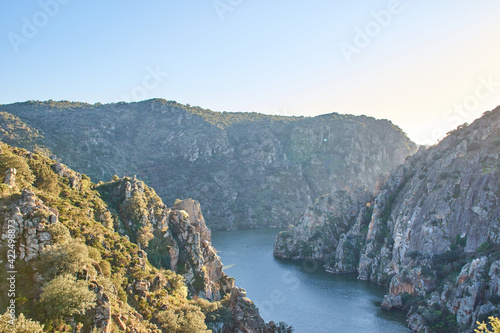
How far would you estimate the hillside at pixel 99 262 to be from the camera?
97.8 ft

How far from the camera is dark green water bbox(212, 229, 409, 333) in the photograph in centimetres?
Answer: 6388

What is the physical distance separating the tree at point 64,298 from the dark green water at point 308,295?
130ft

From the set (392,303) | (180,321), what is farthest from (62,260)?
(392,303)

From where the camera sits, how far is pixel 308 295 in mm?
80000

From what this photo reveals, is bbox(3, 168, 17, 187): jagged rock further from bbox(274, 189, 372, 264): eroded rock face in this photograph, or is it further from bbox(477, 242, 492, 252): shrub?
bbox(274, 189, 372, 264): eroded rock face

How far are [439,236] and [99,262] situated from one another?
64490mm

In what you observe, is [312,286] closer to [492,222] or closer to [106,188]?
[492,222]

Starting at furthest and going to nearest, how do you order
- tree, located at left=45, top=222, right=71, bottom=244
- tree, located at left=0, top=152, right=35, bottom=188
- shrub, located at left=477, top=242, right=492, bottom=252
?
shrub, located at left=477, top=242, right=492, bottom=252
tree, located at left=0, top=152, right=35, bottom=188
tree, located at left=45, top=222, right=71, bottom=244

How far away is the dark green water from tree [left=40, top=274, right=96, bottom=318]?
39.6 m

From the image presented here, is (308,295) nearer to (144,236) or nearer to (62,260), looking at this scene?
(144,236)

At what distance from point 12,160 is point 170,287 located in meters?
23.7

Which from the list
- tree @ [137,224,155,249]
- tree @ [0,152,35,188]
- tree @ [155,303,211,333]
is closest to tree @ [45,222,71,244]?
tree @ [0,152,35,188]

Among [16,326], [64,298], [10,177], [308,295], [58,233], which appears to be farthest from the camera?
[308,295]

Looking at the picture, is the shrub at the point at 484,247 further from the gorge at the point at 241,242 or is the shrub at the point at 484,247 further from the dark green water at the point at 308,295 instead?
the dark green water at the point at 308,295
